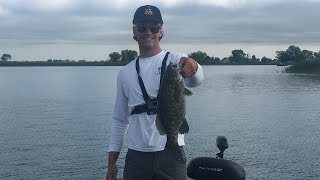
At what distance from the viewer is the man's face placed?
15.9ft

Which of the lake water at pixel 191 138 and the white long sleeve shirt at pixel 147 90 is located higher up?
the white long sleeve shirt at pixel 147 90

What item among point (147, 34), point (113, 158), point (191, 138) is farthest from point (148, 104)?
point (191, 138)

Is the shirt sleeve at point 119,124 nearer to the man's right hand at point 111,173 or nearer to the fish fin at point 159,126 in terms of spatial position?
the man's right hand at point 111,173

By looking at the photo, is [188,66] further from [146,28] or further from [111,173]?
[111,173]

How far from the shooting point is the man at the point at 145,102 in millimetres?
4816

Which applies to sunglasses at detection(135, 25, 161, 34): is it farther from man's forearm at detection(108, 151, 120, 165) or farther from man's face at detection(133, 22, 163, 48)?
man's forearm at detection(108, 151, 120, 165)

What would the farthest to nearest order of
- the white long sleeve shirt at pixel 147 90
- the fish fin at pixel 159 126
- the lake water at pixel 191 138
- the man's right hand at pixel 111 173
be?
1. the lake water at pixel 191 138
2. the man's right hand at pixel 111 173
3. the white long sleeve shirt at pixel 147 90
4. the fish fin at pixel 159 126

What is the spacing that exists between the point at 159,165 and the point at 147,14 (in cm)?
163

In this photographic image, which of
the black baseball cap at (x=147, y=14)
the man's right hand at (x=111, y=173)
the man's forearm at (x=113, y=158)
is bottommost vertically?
the man's right hand at (x=111, y=173)

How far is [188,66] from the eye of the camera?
454cm

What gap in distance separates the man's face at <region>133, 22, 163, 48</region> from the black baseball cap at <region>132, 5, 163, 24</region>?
5 cm

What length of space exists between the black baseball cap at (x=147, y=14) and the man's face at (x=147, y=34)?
0.16 feet

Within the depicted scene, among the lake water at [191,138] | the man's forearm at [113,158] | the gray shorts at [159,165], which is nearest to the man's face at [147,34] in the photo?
the gray shorts at [159,165]

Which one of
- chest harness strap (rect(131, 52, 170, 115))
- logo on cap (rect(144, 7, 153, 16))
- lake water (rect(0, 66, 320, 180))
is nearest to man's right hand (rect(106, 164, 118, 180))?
chest harness strap (rect(131, 52, 170, 115))
